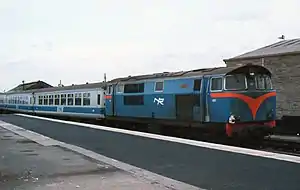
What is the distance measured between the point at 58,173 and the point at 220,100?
31.8ft

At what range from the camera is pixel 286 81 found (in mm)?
26406

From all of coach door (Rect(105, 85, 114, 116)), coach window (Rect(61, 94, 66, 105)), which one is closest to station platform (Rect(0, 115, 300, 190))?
coach door (Rect(105, 85, 114, 116))

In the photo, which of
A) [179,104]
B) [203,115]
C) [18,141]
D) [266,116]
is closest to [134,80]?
[179,104]

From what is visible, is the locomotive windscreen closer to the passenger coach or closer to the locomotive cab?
the locomotive cab

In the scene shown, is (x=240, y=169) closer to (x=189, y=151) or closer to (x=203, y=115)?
(x=189, y=151)

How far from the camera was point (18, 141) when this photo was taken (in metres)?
13.4

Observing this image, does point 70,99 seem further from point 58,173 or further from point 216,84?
point 58,173

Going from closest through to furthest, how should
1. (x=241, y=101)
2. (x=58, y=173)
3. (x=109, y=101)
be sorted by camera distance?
(x=58, y=173)
(x=241, y=101)
(x=109, y=101)

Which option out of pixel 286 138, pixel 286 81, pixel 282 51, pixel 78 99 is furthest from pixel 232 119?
pixel 78 99

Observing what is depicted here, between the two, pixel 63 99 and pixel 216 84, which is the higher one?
pixel 216 84

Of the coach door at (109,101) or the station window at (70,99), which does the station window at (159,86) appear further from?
the station window at (70,99)

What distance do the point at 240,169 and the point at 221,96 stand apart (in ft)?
27.5

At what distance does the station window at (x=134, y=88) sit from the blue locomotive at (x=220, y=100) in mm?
1501

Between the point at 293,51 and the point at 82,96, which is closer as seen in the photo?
the point at 293,51
